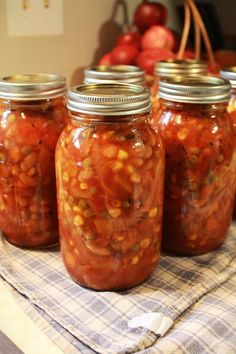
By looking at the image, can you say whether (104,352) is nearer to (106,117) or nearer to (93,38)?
(106,117)

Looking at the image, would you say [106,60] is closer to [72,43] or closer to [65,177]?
[72,43]

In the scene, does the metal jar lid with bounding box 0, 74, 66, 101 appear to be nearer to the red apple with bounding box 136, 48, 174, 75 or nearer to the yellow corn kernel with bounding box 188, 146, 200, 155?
the yellow corn kernel with bounding box 188, 146, 200, 155

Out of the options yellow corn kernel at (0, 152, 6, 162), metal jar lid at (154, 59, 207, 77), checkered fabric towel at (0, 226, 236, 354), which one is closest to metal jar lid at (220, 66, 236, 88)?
metal jar lid at (154, 59, 207, 77)

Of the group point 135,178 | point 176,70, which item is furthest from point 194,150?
point 176,70

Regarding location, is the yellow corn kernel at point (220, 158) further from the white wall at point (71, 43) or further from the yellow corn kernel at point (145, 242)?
the white wall at point (71, 43)

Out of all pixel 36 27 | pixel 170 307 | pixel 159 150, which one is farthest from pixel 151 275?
pixel 36 27

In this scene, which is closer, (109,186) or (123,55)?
(109,186)

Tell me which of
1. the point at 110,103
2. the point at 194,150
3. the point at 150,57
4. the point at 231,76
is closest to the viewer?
the point at 110,103

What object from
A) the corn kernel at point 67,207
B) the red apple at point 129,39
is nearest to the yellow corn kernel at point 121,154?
the corn kernel at point 67,207
